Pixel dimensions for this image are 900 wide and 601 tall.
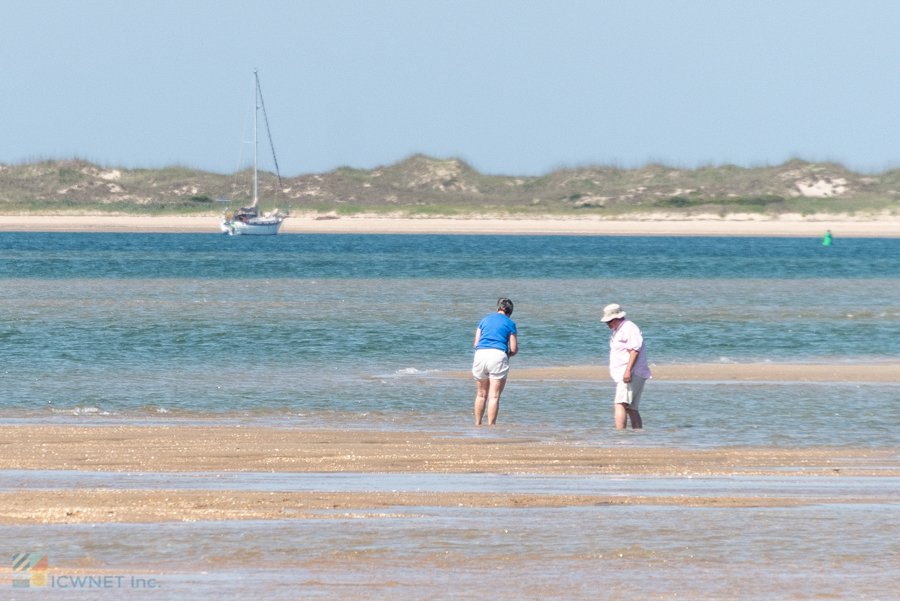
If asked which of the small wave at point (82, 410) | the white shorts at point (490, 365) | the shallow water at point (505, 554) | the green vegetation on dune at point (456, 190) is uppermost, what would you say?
the green vegetation on dune at point (456, 190)

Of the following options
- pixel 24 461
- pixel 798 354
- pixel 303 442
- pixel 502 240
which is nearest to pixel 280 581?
pixel 24 461

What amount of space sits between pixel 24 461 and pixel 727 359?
1578 cm

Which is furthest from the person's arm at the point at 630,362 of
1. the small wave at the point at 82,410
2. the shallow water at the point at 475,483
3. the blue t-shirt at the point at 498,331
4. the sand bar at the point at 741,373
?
the sand bar at the point at 741,373

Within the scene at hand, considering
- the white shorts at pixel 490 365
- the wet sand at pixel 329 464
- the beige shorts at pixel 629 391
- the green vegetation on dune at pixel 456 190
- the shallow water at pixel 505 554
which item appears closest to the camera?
the shallow water at pixel 505 554

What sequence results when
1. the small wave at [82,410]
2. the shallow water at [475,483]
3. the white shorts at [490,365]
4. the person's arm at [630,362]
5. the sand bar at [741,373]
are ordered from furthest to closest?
the sand bar at [741,373]
the small wave at [82,410]
the white shorts at [490,365]
the person's arm at [630,362]
the shallow water at [475,483]

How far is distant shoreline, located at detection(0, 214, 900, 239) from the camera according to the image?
110m

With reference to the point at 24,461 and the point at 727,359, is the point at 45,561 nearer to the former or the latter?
the point at 24,461

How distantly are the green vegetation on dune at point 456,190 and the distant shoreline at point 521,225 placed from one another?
2.09 meters

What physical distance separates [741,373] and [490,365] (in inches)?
334

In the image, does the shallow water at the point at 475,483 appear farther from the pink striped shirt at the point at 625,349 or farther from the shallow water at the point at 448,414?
the pink striped shirt at the point at 625,349

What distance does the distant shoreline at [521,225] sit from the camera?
362ft

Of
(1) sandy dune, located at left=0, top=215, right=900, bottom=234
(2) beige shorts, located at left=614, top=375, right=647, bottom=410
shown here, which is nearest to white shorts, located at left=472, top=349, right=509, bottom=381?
(2) beige shorts, located at left=614, top=375, right=647, bottom=410

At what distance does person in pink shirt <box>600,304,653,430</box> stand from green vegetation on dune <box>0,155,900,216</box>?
10753 cm

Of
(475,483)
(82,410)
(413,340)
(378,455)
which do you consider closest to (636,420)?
(378,455)
